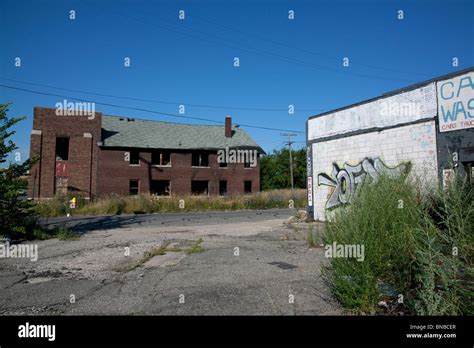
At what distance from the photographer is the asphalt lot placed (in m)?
4.62

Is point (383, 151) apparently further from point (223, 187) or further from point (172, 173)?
point (223, 187)

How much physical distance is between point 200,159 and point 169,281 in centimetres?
3095

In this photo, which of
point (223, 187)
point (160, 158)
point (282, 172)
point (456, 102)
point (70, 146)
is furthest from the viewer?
point (282, 172)

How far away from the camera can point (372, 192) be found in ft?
16.1

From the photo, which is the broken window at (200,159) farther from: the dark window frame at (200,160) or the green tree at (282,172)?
the green tree at (282,172)

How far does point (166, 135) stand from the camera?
1469 inches

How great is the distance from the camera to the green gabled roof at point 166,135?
3400 cm

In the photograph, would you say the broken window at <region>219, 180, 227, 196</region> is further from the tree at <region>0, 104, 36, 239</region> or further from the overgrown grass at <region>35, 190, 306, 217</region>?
the tree at <region>0, 104, 36, 239</region>

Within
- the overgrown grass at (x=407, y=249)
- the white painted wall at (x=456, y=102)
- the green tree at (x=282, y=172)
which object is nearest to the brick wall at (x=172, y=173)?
the green tree at (x=282, y=172)

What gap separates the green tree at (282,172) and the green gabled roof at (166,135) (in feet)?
51.5

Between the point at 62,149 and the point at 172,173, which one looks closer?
the point at 62,149

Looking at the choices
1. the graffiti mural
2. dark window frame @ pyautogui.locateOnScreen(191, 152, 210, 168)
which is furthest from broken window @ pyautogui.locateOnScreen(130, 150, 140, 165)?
the graffiti mural

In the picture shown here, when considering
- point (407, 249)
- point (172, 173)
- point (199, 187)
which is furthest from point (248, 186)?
point (407, 249)
